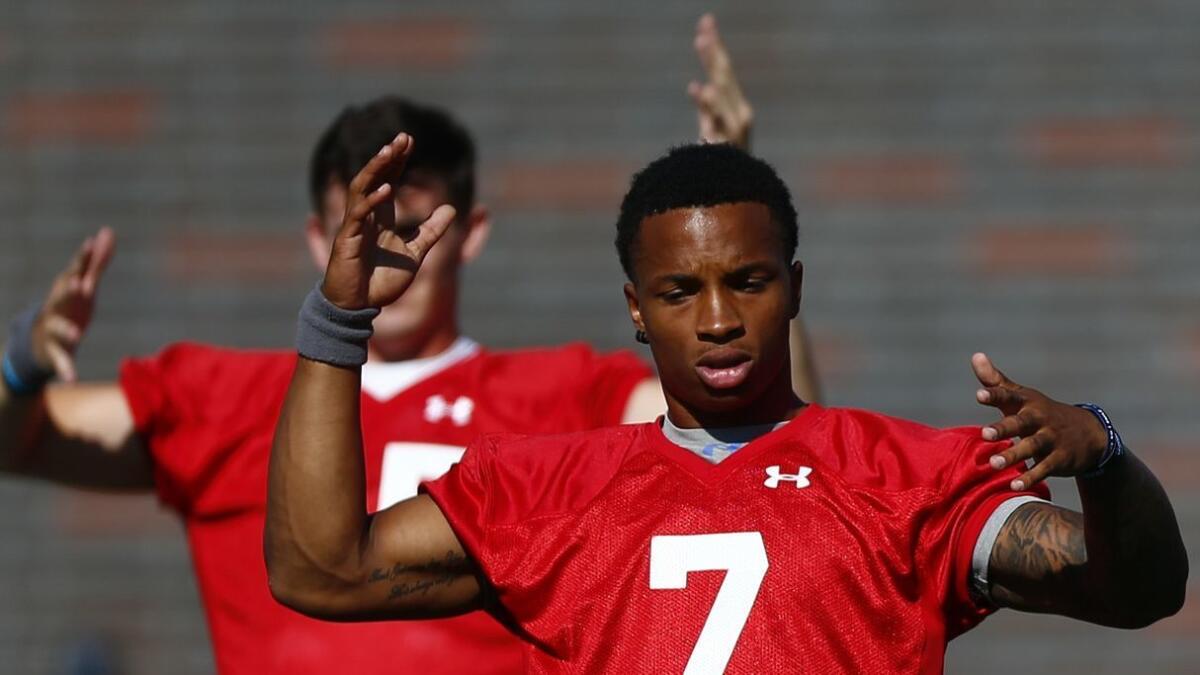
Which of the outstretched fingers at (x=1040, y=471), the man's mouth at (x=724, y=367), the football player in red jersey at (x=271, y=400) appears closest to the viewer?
the outstretched fingers at (x=1040, y=471)

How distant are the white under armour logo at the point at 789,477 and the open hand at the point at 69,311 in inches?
55.5

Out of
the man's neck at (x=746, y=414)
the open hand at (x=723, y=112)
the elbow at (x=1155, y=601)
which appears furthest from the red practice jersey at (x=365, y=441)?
the elbow at (x=1155, y=601)

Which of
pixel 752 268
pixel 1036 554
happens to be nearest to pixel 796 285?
pixel 752 268

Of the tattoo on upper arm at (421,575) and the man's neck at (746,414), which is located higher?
the man's neck at (746,414)

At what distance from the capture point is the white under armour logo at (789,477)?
239 cm

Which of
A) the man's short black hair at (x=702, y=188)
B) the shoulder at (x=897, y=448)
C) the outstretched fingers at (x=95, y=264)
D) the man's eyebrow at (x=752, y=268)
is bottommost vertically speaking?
the outstretched fingers at (x=95, y=264)

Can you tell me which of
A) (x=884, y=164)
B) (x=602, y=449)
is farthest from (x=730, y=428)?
(x=884, y=164)

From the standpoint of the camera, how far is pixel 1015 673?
5566 millimetres

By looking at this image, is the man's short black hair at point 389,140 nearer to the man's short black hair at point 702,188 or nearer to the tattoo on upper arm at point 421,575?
the man's short black hair at point 702,188

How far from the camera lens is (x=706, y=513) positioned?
238 centimetres

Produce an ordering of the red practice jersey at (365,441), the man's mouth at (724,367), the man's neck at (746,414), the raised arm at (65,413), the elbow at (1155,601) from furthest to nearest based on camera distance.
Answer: the raised arm at (65,413) < the red practice jersey at (365,441) < the man's neck at (746,414) < the man's mouth at (724,367) < the elbow at (1155,601)

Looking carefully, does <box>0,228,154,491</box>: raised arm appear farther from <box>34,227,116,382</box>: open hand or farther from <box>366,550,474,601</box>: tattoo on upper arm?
<box>366,550,474,601</box>: tattoo on upper arm

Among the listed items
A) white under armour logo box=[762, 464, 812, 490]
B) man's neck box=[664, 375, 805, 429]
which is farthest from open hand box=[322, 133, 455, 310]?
white under armour logo box=[762, 464, 812, 490]

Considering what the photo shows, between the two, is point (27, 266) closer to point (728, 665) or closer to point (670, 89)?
point (670, 89)
